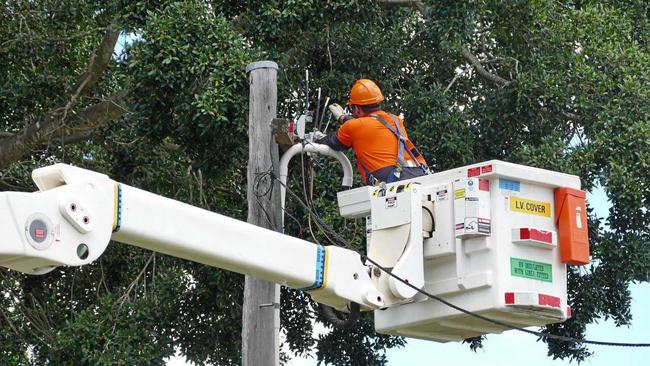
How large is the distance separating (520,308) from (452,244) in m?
0.63

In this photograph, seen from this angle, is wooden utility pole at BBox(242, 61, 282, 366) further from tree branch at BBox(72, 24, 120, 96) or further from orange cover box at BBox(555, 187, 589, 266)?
tree branch at BBox(72, 24, 120, 96)

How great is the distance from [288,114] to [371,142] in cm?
472

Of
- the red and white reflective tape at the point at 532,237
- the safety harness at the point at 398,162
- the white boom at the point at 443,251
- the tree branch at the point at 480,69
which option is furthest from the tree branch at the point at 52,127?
the red and white reflective tape at the point at 532,237

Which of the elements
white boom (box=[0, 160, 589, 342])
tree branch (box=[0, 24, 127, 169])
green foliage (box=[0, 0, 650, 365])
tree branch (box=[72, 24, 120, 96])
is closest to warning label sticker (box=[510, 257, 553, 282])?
white boom (box=[0, 160, 589, 342])

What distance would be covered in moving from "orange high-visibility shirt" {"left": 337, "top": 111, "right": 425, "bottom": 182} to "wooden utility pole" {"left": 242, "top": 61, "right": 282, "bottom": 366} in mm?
575

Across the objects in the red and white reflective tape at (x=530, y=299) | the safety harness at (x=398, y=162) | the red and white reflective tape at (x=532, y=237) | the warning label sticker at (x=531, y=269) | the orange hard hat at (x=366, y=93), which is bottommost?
the red and white reflective tape at (x=530, y=299)

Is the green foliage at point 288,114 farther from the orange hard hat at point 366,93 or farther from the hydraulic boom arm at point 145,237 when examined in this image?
the hydraulic boom arm at point 145,237

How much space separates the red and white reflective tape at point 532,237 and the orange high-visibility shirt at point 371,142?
5.03ft

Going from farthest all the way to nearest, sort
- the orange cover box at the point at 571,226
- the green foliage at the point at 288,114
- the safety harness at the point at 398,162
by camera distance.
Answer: the green foliage at the point at 288,114 < the safety harness at the point at 398,162 < the orange cover box at the point at 571,226

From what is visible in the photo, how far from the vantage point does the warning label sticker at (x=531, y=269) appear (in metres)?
10.2

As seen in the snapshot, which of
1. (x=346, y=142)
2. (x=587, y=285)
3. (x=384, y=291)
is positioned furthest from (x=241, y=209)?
(x=384, y=291)

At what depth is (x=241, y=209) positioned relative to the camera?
1670 centimetres

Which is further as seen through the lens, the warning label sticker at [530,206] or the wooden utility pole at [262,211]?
the wooden utility pole at [262,211]

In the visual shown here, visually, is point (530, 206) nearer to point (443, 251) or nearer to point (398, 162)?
point (443, 251)
